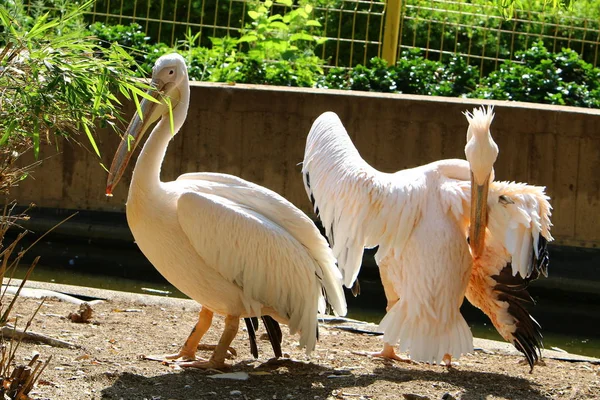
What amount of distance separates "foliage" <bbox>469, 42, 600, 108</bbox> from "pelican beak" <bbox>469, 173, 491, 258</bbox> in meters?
5.35

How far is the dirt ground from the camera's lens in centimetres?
444

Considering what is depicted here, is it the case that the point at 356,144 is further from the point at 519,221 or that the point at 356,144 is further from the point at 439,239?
the point at 519,221

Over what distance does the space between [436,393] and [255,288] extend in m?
1.06

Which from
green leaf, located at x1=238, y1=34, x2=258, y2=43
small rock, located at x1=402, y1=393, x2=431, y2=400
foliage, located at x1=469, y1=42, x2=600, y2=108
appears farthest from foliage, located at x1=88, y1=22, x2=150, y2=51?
small rock, located at x1=402, y1=393, x2=431, y2=400

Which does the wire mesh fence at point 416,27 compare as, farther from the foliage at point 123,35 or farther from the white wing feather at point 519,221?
the white wing feather at point 519,221

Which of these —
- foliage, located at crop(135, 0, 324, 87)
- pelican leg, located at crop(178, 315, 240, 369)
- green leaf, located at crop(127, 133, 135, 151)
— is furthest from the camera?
foliage, located at crop(135, 0, 324, 87)

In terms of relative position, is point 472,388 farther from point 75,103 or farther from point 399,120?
point 399,120

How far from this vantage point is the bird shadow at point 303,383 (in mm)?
4422

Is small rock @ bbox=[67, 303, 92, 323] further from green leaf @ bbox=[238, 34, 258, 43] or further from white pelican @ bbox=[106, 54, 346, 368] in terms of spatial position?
green leaf @ bbox=[238, 34, 258, 43]

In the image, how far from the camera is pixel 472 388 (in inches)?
190

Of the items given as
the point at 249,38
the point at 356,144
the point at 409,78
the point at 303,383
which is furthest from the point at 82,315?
the point at 249,38

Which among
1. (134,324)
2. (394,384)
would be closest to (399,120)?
(134,324)

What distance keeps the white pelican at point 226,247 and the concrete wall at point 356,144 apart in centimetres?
426

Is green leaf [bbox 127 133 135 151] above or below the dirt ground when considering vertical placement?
above
